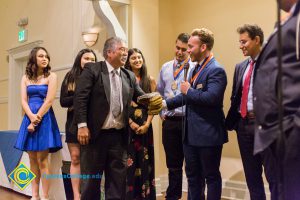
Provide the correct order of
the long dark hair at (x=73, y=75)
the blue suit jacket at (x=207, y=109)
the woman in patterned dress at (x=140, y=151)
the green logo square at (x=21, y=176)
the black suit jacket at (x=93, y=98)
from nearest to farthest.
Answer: the black suit jacket at (x=93, y=98), the blue suit jacket at (x=207, y=109), the woman in patterned dress at (x=140, y=151), the long dark hair at (x=73, y=75), the green logo square at (x=21, y=176)

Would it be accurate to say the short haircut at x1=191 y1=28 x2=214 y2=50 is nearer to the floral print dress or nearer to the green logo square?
the floral print dress

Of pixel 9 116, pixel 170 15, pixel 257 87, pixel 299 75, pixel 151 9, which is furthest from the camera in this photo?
pixel 9 116

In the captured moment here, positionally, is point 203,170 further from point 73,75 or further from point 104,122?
→ point 73,75

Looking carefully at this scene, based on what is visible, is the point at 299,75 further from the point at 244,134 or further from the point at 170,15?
the point at 170,15

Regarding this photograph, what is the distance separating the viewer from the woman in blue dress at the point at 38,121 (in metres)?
3.34

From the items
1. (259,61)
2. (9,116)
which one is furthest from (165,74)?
(9,116)

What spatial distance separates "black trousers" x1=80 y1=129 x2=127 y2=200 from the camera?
2.37 metres

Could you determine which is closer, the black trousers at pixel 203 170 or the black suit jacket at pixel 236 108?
the black trousers at pixel 203 170

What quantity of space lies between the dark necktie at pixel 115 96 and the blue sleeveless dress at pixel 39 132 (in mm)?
1186

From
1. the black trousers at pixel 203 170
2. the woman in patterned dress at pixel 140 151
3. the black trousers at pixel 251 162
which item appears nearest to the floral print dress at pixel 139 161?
the woman in patterned dress at pixel 140 151

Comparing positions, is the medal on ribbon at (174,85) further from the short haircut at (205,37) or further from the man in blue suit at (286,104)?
the man in blue suit at (286,104)

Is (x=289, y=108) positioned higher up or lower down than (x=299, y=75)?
lower down

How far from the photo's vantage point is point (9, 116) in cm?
617

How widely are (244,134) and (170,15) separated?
2.31 meters
